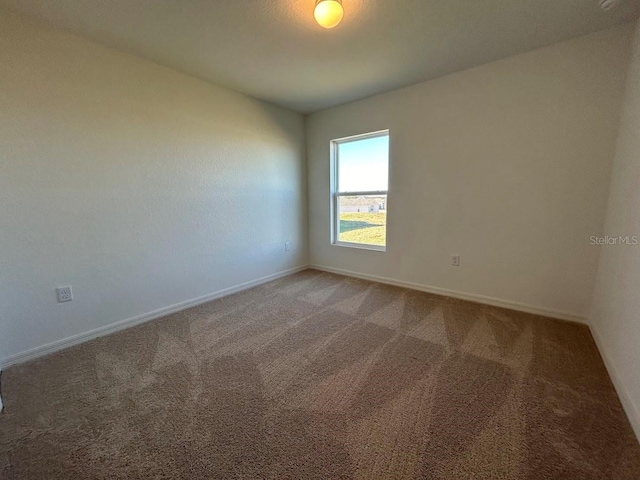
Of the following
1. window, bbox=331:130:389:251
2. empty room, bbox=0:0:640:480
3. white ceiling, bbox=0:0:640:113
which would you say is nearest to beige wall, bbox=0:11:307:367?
empty room, bbox=0:0:640:480

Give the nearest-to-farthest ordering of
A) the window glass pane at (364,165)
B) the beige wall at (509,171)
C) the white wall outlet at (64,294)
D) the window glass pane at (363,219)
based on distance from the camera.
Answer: the white wall outlet at (64,294), the beige wall at (509,171), the window glass pane at (364,165), the window glass pane at (363,219)

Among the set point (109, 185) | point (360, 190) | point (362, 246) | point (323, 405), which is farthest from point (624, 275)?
point (109, 185)

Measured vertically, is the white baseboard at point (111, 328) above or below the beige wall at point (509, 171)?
below

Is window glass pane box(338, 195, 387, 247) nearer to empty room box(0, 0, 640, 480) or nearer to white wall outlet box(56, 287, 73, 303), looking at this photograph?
empty room box(0, 0, 640, 480)

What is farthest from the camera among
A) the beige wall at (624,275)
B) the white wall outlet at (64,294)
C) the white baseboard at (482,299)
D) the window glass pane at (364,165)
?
the window glass pane at (364,165)

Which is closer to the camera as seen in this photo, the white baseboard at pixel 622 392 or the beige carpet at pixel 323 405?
the beige carpet at pixel 323 405

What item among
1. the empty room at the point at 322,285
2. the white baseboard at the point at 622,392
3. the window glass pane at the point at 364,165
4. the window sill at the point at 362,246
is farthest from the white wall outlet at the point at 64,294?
the white baseboard at the point at 622,392

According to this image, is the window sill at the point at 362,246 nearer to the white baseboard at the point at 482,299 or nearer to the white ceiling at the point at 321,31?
the white baseboard at the point at 482,299

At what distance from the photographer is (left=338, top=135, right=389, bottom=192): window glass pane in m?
3.36

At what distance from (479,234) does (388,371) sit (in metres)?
1.85

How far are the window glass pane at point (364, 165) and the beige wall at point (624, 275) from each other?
1972mm

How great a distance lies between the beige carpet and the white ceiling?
2385 millimetres

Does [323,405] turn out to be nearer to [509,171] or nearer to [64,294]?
[64,294]

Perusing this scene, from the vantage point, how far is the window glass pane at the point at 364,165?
3.36 meters
